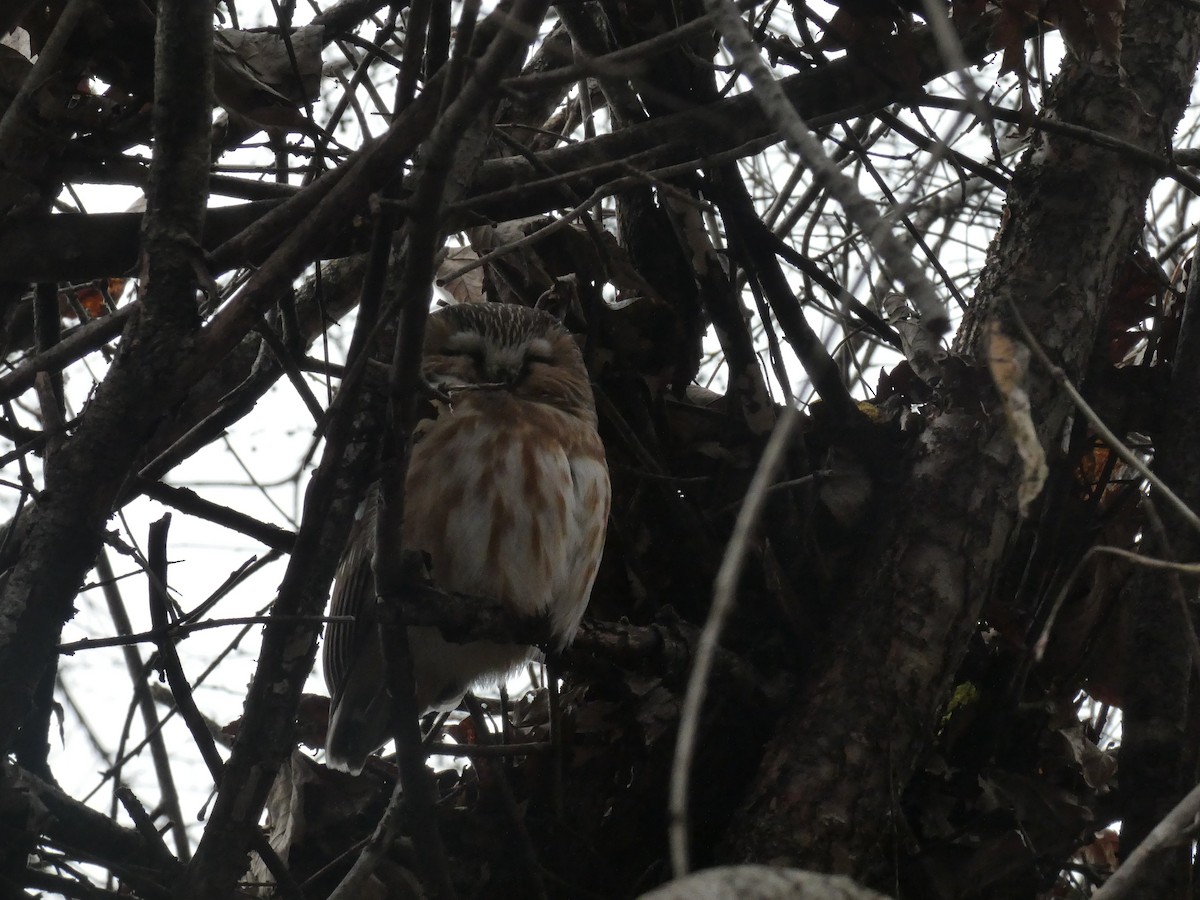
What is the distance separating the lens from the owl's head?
3.92 metres

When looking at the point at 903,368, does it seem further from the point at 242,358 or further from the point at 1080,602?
the point at 242,358

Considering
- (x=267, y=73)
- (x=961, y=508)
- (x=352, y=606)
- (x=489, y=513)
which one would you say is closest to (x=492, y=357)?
(x=489, y=513)

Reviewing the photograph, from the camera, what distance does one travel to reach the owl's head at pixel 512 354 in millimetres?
3922

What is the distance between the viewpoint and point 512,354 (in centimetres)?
395

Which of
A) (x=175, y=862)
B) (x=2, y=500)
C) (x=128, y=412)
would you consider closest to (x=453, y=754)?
(x=175, y=862)

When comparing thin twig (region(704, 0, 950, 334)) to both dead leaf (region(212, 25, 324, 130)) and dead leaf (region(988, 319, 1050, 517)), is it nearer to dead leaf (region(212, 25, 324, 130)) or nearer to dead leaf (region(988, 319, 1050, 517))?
dead leaf (region(988, 319, 1050, 517))

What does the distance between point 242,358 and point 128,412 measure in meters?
1.86

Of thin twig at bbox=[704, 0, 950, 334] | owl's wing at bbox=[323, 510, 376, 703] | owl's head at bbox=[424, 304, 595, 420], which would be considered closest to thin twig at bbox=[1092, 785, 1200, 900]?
thin twig at bbox=[704, 0, 950, 334]

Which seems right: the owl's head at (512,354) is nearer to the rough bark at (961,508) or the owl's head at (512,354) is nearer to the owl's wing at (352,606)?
the owl's wing at (352,606)

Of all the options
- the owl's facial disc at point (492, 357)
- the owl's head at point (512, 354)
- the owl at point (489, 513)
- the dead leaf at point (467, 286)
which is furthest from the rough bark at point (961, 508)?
the dead leaf at point (467, 286)

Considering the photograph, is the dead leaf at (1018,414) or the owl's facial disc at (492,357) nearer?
the dead leaf at (1018,414)

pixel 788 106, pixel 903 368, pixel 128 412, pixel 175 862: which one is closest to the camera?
pixel 788 106

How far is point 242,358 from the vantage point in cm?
388

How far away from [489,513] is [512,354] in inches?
28.0
